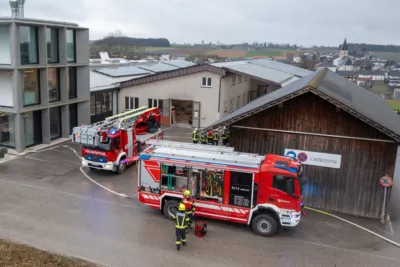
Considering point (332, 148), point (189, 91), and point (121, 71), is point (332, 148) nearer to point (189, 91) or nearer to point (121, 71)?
point (189, 91)

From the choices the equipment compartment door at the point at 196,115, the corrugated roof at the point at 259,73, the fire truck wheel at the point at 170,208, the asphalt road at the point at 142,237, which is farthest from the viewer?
the corrugated roof at the point at 259,73

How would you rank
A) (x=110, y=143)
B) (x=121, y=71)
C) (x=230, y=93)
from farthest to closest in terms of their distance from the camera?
(x=121, y=71), (x=230, y=93), (x=110, y=143)

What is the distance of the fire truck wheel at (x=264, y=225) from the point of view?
13.0 meters

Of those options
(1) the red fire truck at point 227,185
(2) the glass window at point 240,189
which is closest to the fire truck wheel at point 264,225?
(1) the red fire truck at point 227,185

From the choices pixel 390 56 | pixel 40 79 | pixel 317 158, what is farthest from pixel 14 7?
pixel 390 56

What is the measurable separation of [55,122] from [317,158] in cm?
1803

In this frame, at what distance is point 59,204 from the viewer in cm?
1541

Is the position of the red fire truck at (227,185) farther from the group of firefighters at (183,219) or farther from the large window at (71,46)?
the large window at (71,46)

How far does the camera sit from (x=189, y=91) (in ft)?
104

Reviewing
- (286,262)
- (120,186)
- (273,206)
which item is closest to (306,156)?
(273,206)

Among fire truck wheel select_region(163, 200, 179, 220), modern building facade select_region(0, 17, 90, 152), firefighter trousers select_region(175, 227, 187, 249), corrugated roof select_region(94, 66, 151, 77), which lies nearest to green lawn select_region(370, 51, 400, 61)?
corrugated roof select_region(94, 66, 151, 77)

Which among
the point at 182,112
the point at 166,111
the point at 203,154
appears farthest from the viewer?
the point at 182,112

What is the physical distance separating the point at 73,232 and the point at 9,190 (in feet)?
18.5

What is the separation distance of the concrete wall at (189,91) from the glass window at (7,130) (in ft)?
39.2
